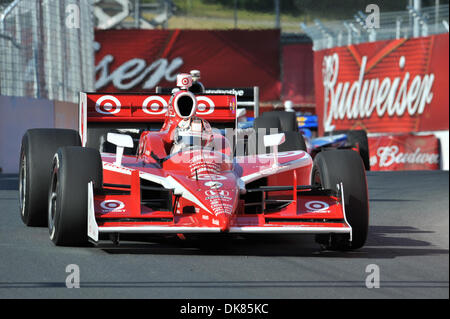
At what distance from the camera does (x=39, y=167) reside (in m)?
8.67

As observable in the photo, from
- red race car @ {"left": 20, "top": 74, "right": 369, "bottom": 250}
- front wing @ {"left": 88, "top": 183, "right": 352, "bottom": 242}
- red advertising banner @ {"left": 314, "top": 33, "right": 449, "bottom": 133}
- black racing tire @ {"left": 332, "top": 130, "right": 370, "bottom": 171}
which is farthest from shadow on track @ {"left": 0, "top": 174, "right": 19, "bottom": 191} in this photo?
red advertising banner @ {"left": 314, "top": 33, "right": 449, "bottom": 133}

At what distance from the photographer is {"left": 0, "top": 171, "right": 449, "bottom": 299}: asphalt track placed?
534cm

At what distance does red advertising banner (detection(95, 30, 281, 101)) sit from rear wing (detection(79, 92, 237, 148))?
953 inches

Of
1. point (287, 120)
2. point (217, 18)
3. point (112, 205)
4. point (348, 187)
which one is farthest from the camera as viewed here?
point (217, 18)

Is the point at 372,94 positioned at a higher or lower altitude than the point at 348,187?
higher

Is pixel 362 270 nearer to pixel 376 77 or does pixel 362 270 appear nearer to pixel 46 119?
pixel 46 119

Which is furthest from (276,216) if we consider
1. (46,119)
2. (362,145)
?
(46,119)

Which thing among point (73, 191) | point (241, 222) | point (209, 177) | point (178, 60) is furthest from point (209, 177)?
point (178, 60)

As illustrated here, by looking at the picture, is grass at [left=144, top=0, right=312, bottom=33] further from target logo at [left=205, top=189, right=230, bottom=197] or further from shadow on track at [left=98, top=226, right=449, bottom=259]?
target logo at [left=205, top=189, right=230, bottom=197]

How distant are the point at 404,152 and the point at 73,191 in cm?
1727

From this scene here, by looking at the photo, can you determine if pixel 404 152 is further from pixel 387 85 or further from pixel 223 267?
pixel 223 267

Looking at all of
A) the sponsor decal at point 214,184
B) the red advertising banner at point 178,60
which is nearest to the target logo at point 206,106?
the sponsor decal at point 214,184

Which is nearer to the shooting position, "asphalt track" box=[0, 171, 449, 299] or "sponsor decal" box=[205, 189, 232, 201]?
"asphalt track" box=[0, 171, 449, 299]

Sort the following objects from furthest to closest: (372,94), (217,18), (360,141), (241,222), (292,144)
→ (217,18)
(372,94)
(360,141)
(292,144)
(241,222)
